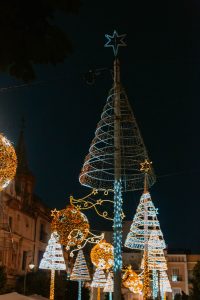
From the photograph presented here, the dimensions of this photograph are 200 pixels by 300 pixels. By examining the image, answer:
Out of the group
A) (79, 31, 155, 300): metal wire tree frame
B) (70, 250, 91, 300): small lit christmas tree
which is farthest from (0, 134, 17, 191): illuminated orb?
(70, 250, 91, 300): small lit christmas tree

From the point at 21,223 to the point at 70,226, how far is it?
22.9 m

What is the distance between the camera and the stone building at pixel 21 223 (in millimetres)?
36938

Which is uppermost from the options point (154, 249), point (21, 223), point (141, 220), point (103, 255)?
point (21, 223)

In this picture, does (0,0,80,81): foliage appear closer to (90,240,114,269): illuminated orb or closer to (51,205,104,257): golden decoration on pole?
(51,205,104,257): golden decoration on pole

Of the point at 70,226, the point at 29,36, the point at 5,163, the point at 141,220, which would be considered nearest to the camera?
the point at 29,36

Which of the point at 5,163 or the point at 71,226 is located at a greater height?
the point at 5,163

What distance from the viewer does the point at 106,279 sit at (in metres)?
41.0

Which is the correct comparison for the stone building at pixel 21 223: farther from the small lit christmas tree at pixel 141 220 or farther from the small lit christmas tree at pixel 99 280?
the small lit christmas tree at pixel 141 220

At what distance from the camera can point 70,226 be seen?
61.8 ft

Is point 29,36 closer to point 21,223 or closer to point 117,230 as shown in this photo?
point 117,230

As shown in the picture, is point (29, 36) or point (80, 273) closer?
point (29, 36)

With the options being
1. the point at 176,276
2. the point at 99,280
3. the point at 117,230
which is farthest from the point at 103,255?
the point at 176,276

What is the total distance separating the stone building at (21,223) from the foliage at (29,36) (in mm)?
28820

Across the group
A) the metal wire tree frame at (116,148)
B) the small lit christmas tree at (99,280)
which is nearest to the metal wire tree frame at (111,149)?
the metal wire tree frame at (116,148)
